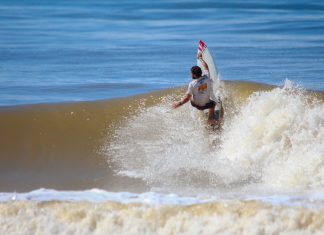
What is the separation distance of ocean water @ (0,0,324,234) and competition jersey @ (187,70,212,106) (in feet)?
1.96

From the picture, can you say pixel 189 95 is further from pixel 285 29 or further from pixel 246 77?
pixel 285 29

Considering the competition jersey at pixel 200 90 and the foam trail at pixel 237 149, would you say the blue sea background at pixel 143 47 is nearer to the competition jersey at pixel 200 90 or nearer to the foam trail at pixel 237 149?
the foam trail at pixel 237 149

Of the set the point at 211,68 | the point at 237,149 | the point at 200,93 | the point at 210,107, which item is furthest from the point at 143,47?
the point at 237,149

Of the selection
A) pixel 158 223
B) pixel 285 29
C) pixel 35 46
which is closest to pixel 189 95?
pixel 158 223

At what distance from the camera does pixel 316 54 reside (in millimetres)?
24641

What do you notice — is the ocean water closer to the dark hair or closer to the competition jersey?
the competition jersey

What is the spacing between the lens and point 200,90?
12914 millimetres

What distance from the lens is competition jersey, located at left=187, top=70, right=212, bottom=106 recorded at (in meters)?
12.9

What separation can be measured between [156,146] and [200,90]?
114 centimetres

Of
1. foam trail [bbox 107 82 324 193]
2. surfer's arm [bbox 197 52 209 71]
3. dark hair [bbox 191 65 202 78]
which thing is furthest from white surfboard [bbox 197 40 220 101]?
dark hair [bbox 191 65 202 78]

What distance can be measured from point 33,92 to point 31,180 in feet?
23.6

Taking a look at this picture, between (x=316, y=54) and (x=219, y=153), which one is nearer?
(x=219, y=153)

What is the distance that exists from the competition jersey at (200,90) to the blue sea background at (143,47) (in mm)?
5190

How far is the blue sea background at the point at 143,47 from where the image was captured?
19.9 meters
